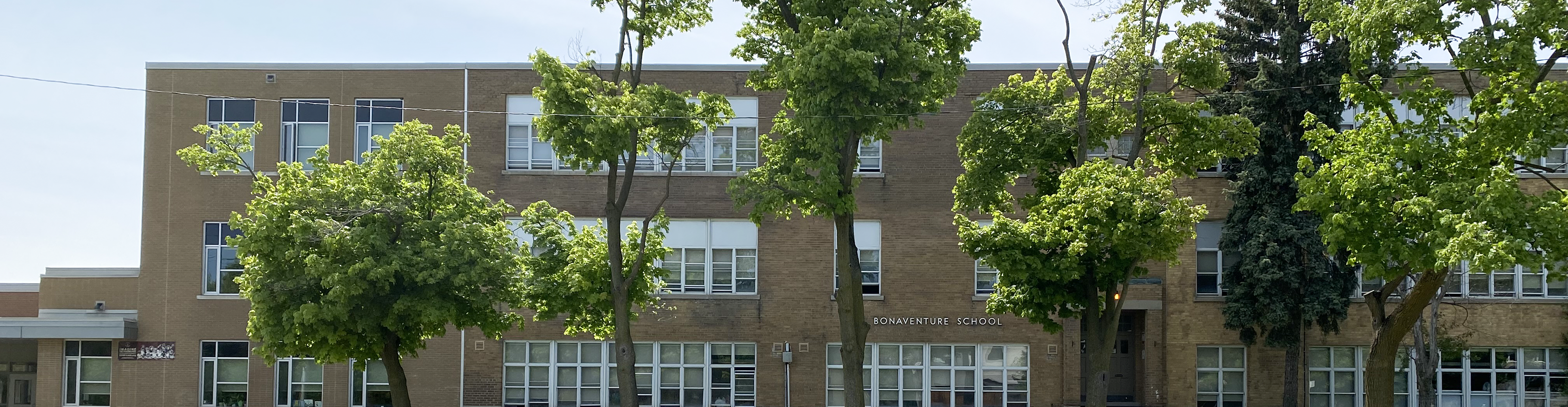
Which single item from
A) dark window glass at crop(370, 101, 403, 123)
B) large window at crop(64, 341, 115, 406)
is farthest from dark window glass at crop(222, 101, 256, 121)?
large window at crop(64, 341, 115, 406)

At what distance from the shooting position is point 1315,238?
24031 millimetres

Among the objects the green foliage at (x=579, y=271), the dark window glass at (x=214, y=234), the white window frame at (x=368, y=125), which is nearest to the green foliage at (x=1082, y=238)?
the green foliage at (x=579, y=271)

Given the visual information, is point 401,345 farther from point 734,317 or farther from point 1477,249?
point 1477,249

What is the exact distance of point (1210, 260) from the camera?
27391 millimetres

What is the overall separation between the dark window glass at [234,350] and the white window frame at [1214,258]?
23.1 m

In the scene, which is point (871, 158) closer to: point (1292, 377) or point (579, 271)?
point (579, 271)

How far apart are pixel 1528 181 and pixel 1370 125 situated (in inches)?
570

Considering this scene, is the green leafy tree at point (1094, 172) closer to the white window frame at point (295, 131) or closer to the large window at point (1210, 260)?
the large window at point (1210, 260)

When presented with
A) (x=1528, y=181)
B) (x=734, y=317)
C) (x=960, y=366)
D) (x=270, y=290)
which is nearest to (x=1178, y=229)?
(x=960, y=366)

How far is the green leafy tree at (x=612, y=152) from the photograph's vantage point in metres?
19.1

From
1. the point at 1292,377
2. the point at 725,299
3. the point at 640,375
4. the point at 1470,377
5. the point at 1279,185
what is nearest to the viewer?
the point at 1279,185

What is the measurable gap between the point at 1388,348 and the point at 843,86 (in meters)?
9.54

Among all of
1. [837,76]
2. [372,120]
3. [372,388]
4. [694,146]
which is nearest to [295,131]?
[372,120]

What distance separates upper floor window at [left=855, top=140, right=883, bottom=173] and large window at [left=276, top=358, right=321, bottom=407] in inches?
556
